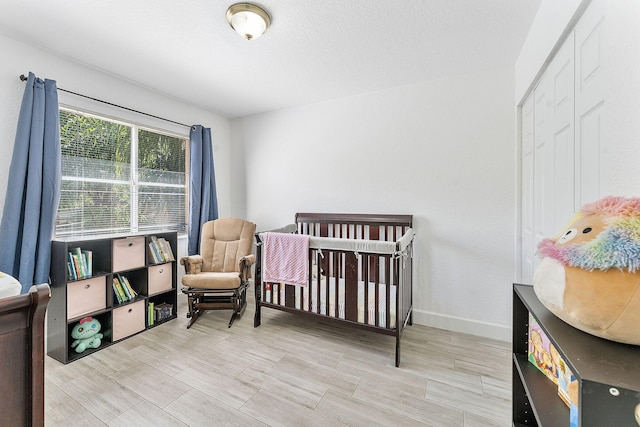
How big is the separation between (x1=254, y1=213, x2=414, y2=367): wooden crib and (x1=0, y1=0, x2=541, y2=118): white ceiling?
4.62 feet

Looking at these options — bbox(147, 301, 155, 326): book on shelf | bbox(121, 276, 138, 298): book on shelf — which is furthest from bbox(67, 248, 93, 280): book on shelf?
bbox(147, 301, 155, 326): book on shelf

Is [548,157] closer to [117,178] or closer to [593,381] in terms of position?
[593,381]

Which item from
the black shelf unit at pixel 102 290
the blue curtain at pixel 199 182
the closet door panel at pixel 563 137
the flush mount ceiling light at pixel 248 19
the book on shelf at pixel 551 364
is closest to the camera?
the book on shelf at pixel 551 364

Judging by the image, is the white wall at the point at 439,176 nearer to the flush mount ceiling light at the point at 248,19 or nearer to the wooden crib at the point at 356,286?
the wooden crib at the point at 356,286

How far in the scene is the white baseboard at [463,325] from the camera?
2.23m

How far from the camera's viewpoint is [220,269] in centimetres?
287

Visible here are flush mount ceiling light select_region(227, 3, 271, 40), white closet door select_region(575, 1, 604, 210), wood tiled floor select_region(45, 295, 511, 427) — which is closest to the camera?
white closet door select_region(575, 1, 604, 210)

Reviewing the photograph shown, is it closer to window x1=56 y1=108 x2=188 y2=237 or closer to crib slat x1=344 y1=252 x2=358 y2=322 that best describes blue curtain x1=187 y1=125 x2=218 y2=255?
window x1=56 y1=108 x2=188 y2=237

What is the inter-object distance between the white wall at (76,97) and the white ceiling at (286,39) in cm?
7

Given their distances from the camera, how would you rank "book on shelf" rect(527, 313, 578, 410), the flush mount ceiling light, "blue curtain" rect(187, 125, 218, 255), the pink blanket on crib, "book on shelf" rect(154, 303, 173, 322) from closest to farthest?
"book on shelf" rect(527, 313, 578, 410) < the flush mount ceiling light < the pink blanket on crib < "book on shelf" rect(154, 303, 173, 322) < "blue curtain" rect(187, 125, 218, 255)

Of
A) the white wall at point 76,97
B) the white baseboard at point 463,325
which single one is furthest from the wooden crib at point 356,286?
the white wall at point 76,97

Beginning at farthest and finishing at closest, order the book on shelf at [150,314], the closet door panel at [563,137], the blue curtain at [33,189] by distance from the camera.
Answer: the book on shelf at [150,314] < the blue curtain at [33,189] < the closet door panel at [563,137]

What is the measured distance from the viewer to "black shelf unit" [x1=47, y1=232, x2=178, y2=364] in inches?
75.5

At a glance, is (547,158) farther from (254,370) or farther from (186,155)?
(186,155)
